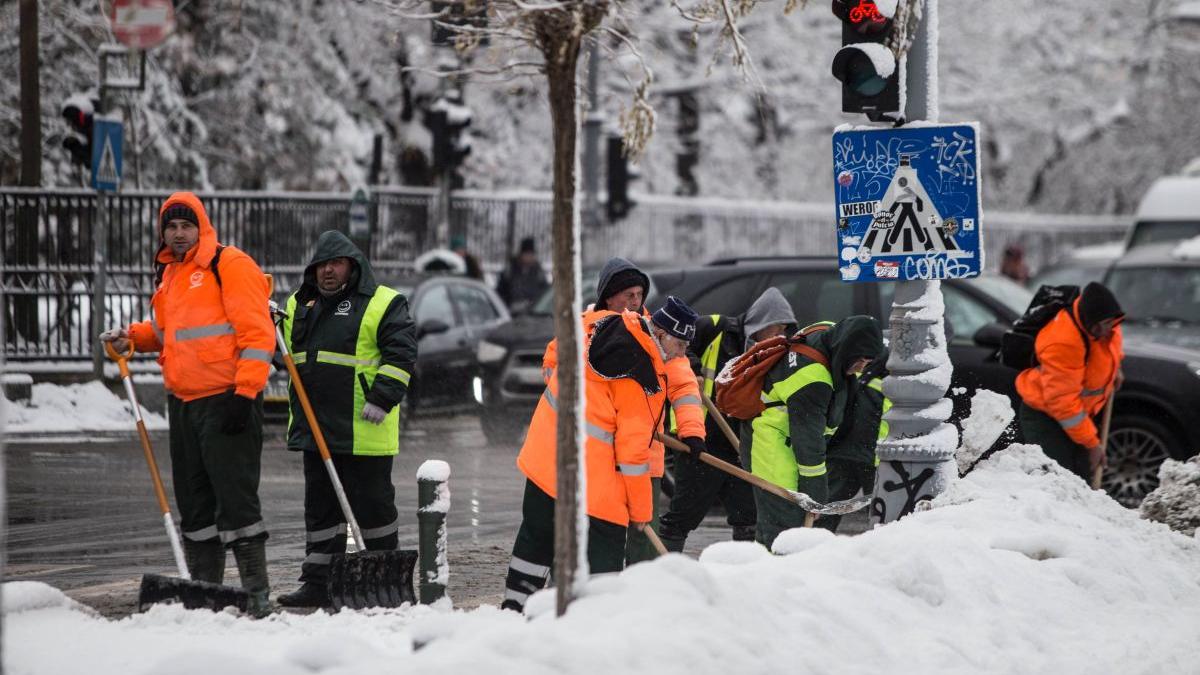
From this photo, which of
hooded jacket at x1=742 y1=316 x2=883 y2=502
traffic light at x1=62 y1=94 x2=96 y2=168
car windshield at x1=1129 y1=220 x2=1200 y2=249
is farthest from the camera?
car windshield at x1=1129 y1=220 x2=1200 y2=249

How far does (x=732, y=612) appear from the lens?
533 cm

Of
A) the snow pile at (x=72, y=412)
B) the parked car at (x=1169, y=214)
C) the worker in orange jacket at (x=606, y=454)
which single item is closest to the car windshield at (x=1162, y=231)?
the parked car at (x=1169, y=214)

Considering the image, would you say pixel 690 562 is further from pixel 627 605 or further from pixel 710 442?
pixel 710 442

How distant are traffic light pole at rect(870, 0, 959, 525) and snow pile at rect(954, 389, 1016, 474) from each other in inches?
69.1

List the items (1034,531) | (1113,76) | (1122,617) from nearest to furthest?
(1122,617)
(1034,531)
(1113,76)

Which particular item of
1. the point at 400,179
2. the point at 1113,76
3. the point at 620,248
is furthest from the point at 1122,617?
the point at 1113,76

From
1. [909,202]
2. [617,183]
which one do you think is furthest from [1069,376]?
[617,183]

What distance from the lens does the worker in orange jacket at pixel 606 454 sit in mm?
6898

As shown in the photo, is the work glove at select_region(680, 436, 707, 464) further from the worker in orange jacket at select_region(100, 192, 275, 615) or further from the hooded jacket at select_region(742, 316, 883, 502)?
the worker in orange jacket at select_region(100, 192, 275, 615)

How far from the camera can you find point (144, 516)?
10977 mm

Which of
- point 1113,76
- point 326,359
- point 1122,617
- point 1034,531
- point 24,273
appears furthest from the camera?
point 1113,76

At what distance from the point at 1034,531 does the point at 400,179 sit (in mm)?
21382

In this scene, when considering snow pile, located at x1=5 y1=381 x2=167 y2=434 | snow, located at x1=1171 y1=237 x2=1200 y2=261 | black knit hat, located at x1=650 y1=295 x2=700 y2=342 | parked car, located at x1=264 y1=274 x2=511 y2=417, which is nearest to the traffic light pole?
black knit hat, located at x1=650 y1=295 x2=700 y2=342

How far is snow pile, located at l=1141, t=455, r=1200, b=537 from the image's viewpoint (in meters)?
8.70
